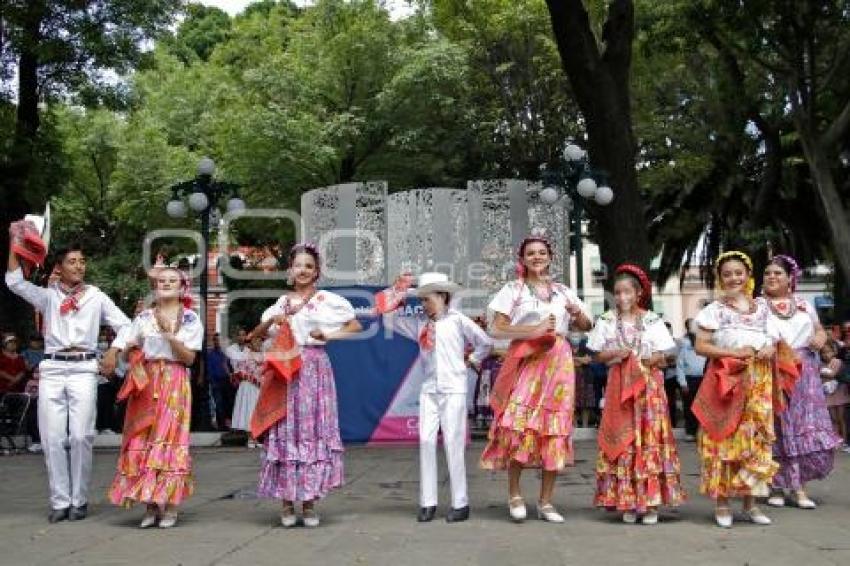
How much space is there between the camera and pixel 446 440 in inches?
283

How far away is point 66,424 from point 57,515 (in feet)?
2.13

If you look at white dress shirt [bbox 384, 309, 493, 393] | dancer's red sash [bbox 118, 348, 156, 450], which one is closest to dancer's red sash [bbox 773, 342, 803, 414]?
white dress shirt [bbox 384, 309, 493, 393]

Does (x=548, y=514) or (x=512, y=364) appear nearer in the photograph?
(x=548, y=514)

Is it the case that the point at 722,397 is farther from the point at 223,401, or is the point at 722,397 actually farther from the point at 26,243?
the point at 223,401

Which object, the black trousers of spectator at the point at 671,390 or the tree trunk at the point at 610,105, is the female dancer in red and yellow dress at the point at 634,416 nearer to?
the tree trunk at the point at 610,105

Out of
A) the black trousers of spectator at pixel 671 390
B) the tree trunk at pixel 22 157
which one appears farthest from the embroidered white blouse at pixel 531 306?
the tree trunk at pixel 22 157

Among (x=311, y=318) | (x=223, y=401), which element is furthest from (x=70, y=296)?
(x=223, y=401)

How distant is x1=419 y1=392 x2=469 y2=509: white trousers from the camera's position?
7125mm

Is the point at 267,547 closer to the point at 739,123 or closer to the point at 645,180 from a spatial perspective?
the point at 739,123

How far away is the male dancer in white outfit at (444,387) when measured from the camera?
7145 mm

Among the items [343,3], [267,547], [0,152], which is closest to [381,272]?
[0,152]

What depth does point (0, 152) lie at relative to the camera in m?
16.4

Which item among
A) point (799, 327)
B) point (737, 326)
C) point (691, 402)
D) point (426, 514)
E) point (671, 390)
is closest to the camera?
point (737, 326)

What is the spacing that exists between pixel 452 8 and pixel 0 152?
1243cm
